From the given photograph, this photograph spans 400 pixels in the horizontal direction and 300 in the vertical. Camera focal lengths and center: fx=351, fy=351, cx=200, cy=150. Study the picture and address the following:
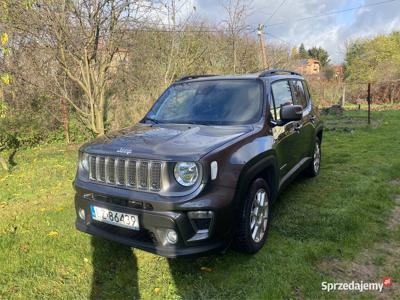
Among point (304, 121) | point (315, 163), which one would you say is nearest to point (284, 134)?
point (304, 121)

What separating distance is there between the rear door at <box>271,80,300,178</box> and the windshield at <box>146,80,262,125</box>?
0.30 meters

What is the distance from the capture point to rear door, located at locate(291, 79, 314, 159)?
5.10m

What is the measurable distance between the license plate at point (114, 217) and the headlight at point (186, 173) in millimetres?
506

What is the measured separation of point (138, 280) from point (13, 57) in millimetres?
7642

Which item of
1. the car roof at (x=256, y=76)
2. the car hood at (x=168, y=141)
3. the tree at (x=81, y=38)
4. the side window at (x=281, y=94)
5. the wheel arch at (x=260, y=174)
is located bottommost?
the wheel arch at (x=260, y=174)

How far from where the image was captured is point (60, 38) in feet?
26.7

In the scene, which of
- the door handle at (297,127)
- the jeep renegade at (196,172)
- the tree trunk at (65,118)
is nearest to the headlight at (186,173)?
the jeep renegade at (196,172)

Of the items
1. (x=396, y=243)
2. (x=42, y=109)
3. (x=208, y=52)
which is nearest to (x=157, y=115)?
(x=396, y=243)

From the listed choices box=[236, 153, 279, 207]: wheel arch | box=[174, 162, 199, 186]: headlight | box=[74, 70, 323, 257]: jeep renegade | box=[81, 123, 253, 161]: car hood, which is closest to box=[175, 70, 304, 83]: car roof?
box=[74, 70, 323, 257]: jeep renegade

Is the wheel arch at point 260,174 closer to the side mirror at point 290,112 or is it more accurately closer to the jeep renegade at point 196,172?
the jeep renegade at point 196,172

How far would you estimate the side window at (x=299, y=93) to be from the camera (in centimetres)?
527

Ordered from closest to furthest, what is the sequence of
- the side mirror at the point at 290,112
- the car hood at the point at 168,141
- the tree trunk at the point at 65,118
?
the car hood at the point at 168,141 < the side mirror at the point at 290,112 < the tree trunk at the point at 65,118

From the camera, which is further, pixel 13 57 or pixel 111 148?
pixel 13 57

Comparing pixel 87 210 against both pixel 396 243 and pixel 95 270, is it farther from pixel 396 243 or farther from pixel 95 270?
pixel 396 243
